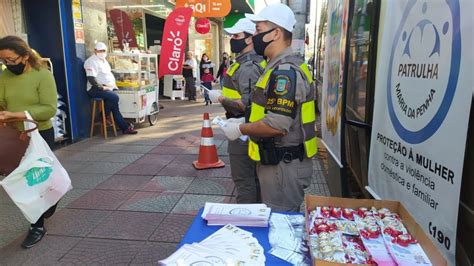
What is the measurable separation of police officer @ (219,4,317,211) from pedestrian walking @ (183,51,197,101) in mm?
11342

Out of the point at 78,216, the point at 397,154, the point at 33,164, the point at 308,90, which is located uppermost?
the point at 308,90

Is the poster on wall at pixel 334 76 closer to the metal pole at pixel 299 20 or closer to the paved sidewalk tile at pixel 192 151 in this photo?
the metal pole at pixel 299 20

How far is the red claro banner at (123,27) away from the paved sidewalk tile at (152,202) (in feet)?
18.8

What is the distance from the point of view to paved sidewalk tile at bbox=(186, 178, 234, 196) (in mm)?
4633

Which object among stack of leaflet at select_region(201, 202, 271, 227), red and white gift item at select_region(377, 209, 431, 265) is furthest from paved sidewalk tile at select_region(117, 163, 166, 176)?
red and white gift item at select_region(377, 209, 431, 265)

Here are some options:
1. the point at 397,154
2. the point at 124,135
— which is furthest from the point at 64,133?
the point at 397,154

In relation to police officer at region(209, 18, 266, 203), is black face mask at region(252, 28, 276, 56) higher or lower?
higher

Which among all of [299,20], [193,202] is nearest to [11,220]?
[193,202]

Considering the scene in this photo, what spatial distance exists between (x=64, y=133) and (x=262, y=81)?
5700mm

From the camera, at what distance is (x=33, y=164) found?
2.96 m

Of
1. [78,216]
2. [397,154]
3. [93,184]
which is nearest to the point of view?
[397,154]

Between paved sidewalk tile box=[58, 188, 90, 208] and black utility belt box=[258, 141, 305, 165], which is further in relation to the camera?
paved sidewalk tile box=[58, 188, 90, 208]

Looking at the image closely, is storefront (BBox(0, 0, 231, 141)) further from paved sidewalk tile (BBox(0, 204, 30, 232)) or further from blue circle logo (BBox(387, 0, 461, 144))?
blue circle logo (BBox(387, 0, 461, 144))

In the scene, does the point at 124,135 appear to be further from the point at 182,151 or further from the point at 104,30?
the point at 104,30
